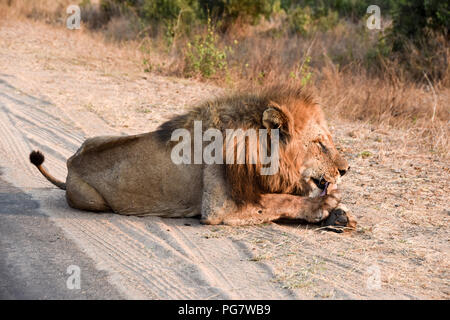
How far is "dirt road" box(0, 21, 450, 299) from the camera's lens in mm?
3482

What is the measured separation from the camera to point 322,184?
4.60 m

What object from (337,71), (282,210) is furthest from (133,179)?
(337,71)

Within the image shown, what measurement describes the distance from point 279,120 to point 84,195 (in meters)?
1.68

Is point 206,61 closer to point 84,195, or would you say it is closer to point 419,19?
point 419,19

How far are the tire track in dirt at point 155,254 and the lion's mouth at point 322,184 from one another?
0.87m

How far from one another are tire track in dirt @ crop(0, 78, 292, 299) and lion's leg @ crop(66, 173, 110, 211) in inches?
2.8

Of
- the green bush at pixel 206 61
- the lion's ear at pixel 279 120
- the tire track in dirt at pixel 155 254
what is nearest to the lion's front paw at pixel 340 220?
the lion's ear at pixel 279 120

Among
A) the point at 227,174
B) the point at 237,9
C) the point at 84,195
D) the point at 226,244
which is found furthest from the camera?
the point at 237,9

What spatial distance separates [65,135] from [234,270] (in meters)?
4.23

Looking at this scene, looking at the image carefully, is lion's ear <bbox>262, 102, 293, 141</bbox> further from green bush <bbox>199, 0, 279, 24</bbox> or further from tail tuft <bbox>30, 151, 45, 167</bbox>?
green bush <bbox>199, 0, 279, 24</bbox>

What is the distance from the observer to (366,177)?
20.3 feet

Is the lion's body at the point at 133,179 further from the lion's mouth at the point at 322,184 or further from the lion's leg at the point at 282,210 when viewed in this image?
the lion's mouth at the point at 322,184

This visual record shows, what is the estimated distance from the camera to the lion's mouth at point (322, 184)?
4570mm
